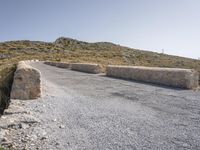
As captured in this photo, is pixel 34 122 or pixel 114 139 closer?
pixel 114 139

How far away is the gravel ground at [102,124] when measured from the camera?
16.4 feet

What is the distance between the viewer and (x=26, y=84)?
9.09m

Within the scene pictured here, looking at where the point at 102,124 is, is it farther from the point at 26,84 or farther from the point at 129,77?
the point at 129,77

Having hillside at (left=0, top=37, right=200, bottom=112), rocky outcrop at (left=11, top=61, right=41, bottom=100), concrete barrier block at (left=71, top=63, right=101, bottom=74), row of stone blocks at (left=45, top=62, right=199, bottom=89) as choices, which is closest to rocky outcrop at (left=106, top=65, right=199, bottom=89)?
row of stone blocks at (left=45, top=62, right=199, bottom=89)

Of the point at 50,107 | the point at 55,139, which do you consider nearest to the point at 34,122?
the point at 55,139

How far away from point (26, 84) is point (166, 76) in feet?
25.3

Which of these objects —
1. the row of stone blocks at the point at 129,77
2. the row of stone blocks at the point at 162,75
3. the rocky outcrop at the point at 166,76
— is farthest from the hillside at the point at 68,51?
the rocky outcrop at the point at 166,76

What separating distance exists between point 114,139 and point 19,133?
200cm

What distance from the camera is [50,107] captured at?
8.30 metres

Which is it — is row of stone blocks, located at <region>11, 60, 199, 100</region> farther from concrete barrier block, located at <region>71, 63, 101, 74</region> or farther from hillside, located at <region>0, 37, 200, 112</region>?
hillside, located at <region>0, 37, 200, 112</region>

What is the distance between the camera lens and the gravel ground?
5.01 meters

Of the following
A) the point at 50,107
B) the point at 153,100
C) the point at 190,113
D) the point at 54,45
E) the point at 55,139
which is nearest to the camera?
the point at 55,139

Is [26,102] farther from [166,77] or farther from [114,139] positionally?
[166,77]

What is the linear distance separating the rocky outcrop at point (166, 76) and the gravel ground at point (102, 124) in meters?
3.44
